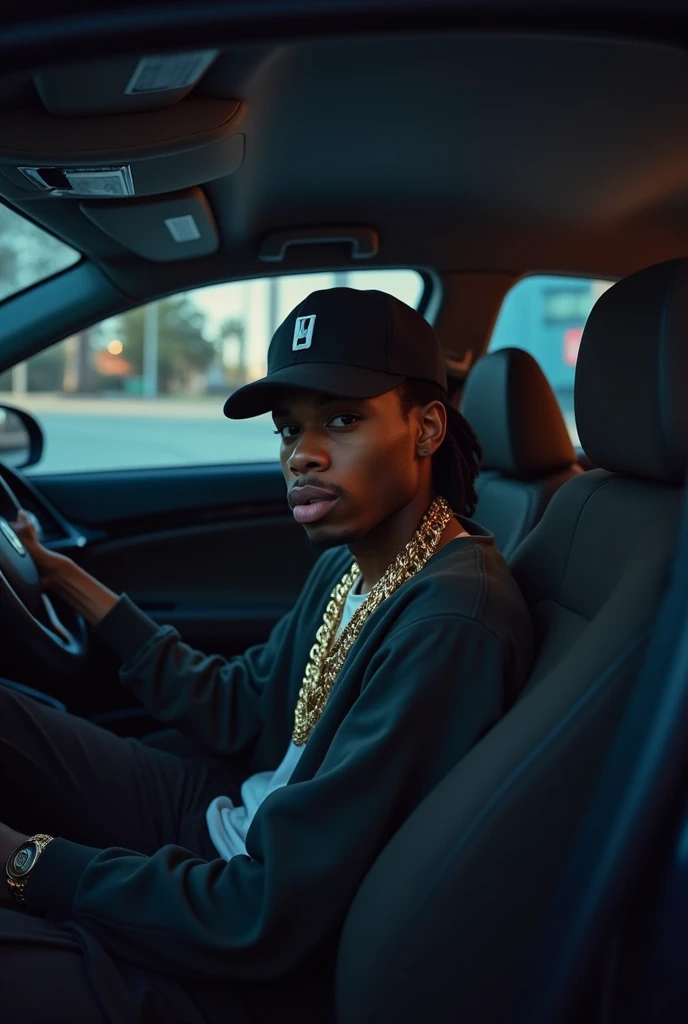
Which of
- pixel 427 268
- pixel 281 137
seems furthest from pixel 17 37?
pixel 427 268

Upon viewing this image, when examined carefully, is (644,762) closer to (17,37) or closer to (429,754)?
(429,754)

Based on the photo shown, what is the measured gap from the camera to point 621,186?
8.05 feet

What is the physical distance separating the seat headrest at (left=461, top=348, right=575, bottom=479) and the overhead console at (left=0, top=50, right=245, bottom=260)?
0.80m

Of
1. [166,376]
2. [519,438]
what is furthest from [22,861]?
[166,376]

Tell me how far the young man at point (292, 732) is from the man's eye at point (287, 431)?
10 mm

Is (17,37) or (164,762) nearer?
(17,37)

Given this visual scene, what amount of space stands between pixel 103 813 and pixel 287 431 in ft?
2.51

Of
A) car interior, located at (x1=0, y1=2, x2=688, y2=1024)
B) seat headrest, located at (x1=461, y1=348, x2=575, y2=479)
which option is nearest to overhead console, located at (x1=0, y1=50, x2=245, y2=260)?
car interior, located at (x1=0, y1=2, x2=688, y2=1024)

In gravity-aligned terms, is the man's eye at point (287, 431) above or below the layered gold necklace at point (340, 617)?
above

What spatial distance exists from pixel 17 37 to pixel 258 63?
848 mm

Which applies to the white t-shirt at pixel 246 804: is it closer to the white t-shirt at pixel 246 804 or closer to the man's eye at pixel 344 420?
the white t-shirt at pixel 246 804

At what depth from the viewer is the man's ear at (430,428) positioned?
1619mm

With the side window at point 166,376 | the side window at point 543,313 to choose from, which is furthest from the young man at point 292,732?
the side window at point 543,313

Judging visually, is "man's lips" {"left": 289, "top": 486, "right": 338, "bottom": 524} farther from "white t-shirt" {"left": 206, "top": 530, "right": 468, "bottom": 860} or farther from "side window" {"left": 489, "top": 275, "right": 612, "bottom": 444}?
"side window" {"left": 489, "top": 275, "right": 612, "bottom": 444}
